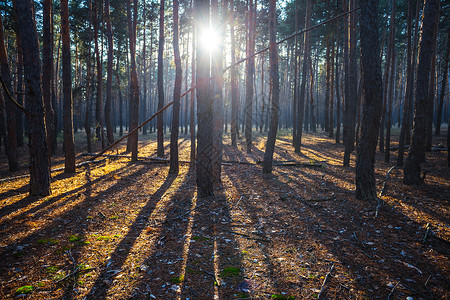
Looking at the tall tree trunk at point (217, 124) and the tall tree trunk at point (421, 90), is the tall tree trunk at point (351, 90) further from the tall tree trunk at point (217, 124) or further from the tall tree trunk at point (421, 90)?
the tall tree trunk at point (217, 124)

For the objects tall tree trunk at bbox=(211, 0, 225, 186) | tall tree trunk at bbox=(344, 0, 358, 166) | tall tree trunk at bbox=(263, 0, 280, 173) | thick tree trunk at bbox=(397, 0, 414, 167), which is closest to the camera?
tall tree trunk at bbox=(211, 0, 225, 186)

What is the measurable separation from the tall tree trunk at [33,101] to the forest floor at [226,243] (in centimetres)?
62

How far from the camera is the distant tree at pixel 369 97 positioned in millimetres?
5594

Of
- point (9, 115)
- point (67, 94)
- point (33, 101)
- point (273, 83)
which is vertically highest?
point (273, 83)

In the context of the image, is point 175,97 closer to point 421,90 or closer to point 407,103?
point 421,90

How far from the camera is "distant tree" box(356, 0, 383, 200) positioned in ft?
18.4

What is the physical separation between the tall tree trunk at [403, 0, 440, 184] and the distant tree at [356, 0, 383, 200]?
240 centimetres

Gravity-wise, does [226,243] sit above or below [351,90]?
below

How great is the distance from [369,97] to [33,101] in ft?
29.2

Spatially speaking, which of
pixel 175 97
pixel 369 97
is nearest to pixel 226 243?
pixel 369 97

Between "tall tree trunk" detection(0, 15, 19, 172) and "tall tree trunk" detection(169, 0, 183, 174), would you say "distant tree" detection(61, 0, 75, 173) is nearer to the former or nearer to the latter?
"tall tree trunk" detection(0, 15, 19, 172)

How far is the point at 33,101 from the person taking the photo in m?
6.21

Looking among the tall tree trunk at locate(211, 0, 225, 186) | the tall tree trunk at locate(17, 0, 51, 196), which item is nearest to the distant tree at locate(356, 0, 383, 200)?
the tall tree trunk at locate(211, 0, 225, 186)

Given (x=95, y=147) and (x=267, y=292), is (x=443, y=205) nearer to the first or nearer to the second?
(x=267, y=292)
